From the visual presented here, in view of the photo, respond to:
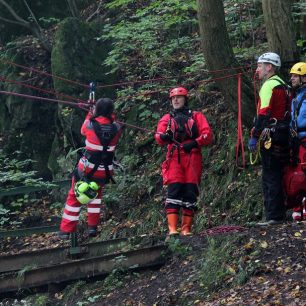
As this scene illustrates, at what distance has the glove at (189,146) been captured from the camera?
898cm

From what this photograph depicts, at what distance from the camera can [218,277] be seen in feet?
23.5

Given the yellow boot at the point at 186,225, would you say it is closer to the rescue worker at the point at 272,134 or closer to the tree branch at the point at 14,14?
the rescue worker at the point at 272,134

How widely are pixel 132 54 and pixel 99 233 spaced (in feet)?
16.4

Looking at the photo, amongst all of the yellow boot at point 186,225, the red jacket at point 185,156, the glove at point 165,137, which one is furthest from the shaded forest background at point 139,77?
the glove at point 165,137

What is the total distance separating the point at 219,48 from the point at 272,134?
1.87 m

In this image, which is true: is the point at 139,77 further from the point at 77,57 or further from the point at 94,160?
the point at 94,160

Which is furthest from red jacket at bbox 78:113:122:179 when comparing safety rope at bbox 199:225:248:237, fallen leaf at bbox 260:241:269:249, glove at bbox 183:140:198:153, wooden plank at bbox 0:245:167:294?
fallen leaf at bbox 260:241:269:249

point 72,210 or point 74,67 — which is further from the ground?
point 74,67

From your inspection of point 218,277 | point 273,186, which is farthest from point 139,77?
point 218,277

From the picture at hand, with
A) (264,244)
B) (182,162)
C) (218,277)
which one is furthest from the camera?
(182,162)

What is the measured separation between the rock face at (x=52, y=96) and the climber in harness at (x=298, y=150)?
21.9 ft

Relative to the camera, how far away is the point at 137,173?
42.4ft

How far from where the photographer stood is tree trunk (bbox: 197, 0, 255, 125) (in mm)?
9516

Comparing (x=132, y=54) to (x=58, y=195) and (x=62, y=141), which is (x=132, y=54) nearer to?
(x=62, y=141)
